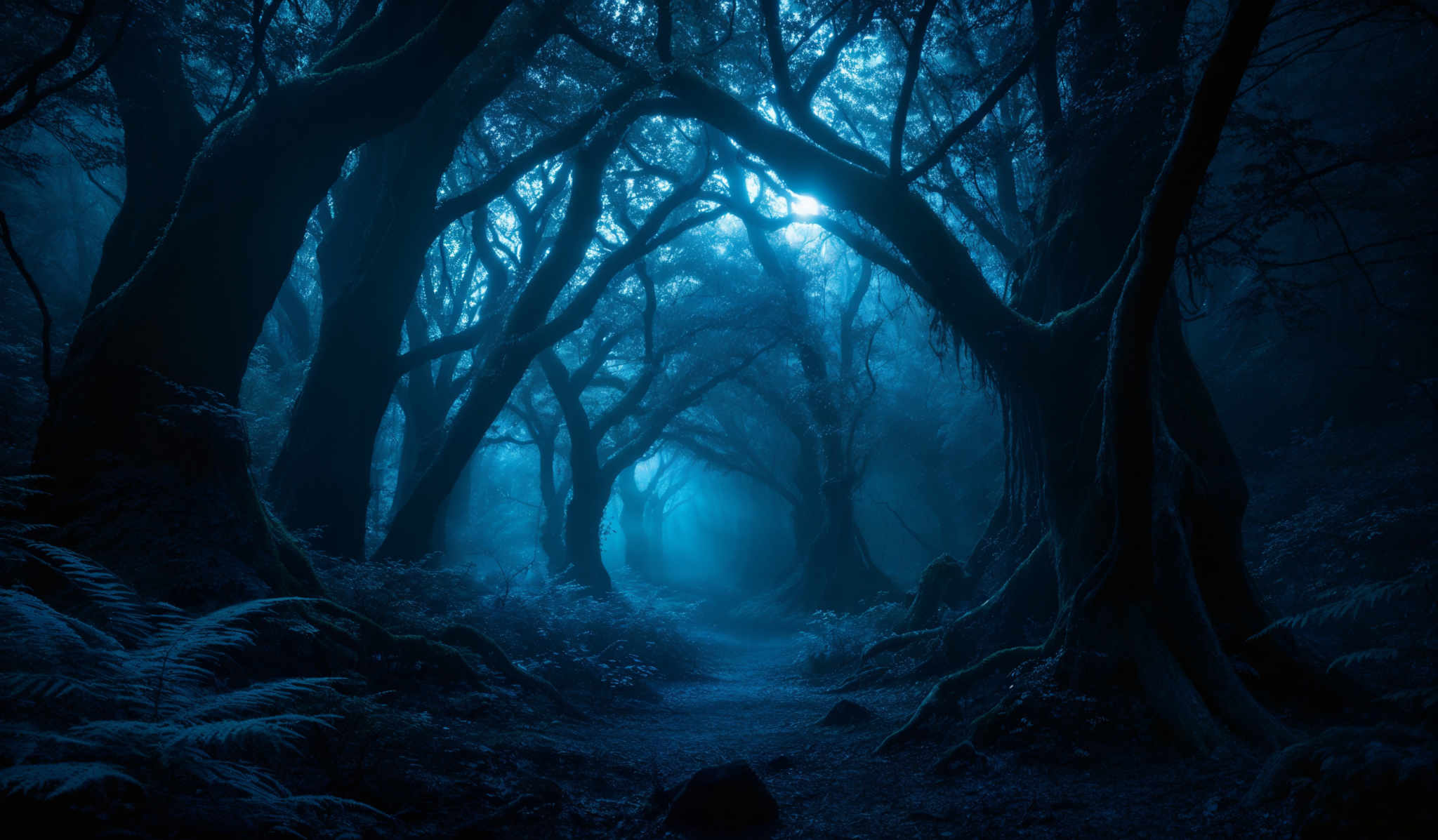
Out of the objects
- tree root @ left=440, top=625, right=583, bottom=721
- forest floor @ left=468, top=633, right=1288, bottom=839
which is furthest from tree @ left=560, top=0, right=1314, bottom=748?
tree root @ left=440, top=625, right=583, bottom=721

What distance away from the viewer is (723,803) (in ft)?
13.3

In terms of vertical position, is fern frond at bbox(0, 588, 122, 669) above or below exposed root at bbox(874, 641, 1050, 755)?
above

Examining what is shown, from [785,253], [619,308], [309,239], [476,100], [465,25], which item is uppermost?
[309,239]

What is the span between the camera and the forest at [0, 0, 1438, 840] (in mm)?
3361

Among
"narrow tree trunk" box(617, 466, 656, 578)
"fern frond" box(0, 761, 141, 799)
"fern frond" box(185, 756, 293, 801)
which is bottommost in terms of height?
A: "fern frond" box(185, 756, 293, 801)

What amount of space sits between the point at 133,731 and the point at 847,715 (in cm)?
621

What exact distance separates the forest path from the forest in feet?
0.15

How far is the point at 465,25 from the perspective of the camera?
5.80 meters

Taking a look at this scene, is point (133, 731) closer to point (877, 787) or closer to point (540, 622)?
point (877, 787)

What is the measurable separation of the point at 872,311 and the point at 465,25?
2555cm

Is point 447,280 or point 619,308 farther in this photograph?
point 619,308

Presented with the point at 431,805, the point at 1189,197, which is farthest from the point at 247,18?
the point at 1189,197

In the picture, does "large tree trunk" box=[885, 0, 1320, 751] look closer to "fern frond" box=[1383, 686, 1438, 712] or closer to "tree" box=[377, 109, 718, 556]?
"fern frond" box=[1383, 686, 1438, 712]

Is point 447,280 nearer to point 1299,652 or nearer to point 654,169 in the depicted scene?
point 654,169
